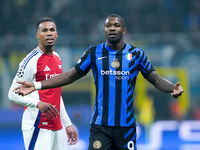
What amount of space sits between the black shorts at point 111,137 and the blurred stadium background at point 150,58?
6354 millimetres

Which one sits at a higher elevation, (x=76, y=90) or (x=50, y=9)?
(x=50, y=9)

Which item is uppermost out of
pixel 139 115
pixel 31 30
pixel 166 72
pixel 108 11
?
pixel 108 11

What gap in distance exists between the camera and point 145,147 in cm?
959

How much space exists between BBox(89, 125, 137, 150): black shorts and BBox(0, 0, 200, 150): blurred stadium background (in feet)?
20.8

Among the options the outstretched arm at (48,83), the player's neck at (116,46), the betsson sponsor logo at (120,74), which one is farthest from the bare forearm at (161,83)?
the outstretched arm at (48,83)

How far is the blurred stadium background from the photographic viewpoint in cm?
1280

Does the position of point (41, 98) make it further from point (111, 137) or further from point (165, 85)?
point (165, 85)

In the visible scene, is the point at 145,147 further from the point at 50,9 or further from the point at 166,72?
the point at 50,9

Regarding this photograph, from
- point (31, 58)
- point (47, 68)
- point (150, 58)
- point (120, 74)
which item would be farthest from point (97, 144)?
point (150, 58)

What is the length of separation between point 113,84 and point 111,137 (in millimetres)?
525

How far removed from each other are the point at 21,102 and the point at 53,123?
44 cm

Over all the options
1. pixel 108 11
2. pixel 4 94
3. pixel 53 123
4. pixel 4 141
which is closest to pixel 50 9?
pixel 108 11

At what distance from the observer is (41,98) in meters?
4.92

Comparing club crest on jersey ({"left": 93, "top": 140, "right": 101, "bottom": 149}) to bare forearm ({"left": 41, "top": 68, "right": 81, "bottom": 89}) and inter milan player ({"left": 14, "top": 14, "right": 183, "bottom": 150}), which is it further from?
bare forearm ({"left": 41, "top": 68, "right": 81, "bottom": 89})
